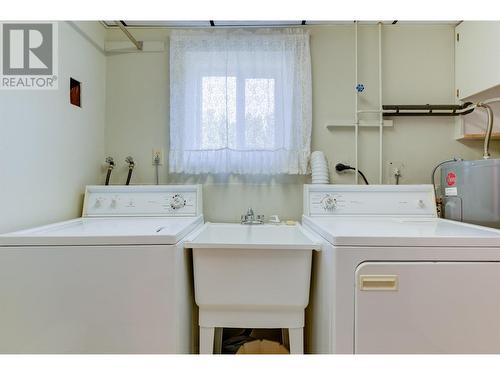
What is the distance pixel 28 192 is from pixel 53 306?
619 mm

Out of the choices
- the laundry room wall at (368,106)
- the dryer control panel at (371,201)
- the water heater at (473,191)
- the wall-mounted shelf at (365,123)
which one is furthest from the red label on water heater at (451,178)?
the wall-mounted shelf at (365,123)

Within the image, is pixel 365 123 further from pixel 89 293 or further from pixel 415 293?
pixel 89 293

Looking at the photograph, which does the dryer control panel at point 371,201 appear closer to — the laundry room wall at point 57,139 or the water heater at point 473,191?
the water heater at point 473,191

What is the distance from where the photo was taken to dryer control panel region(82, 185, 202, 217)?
1.79m

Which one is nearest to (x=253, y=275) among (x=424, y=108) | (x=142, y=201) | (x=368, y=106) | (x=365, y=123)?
(x=142, y=201)

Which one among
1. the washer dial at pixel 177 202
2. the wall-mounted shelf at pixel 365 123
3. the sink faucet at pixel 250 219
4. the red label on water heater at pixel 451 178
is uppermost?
the wall-mounted shelf at pixel 365 123

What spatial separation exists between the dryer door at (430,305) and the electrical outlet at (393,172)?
1032 mm

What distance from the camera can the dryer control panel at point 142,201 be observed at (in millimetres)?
1785

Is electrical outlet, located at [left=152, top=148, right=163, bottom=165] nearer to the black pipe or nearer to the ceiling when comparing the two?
the ceiling

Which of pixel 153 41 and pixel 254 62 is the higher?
pixel 153 41

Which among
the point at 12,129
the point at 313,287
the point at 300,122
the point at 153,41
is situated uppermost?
the point at 153,41
